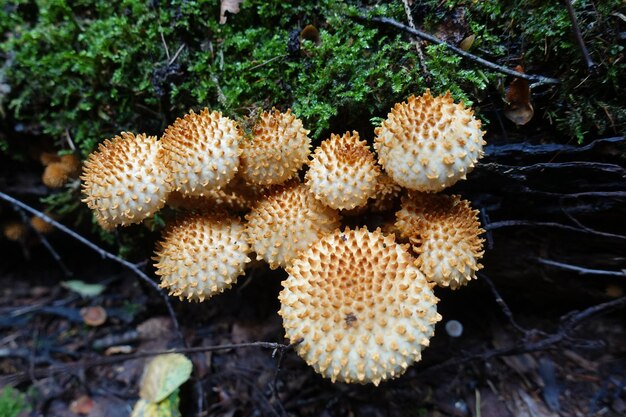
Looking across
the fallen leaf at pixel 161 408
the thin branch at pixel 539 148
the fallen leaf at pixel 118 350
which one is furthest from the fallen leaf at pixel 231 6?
the fallen leaf at pixel 118 350

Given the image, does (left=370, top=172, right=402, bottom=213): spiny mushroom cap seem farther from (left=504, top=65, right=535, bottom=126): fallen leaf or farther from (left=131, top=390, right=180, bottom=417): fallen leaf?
(left=131, top=390, right=180, bottom=417): fallen leaf

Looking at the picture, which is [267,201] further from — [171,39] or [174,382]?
[174,382]

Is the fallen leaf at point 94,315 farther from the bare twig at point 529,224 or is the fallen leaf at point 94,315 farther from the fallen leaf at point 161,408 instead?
the bare twig at point 529,224

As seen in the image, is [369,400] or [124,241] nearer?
[369,400]

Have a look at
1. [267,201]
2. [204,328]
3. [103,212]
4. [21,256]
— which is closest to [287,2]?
[267,201]

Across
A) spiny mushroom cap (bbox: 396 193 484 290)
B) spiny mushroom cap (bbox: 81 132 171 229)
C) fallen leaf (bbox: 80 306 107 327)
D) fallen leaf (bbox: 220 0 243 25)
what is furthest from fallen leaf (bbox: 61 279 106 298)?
spiny mushroom cap (bbox: 396 193 484 290)

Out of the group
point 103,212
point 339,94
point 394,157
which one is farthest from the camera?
point 339,94
